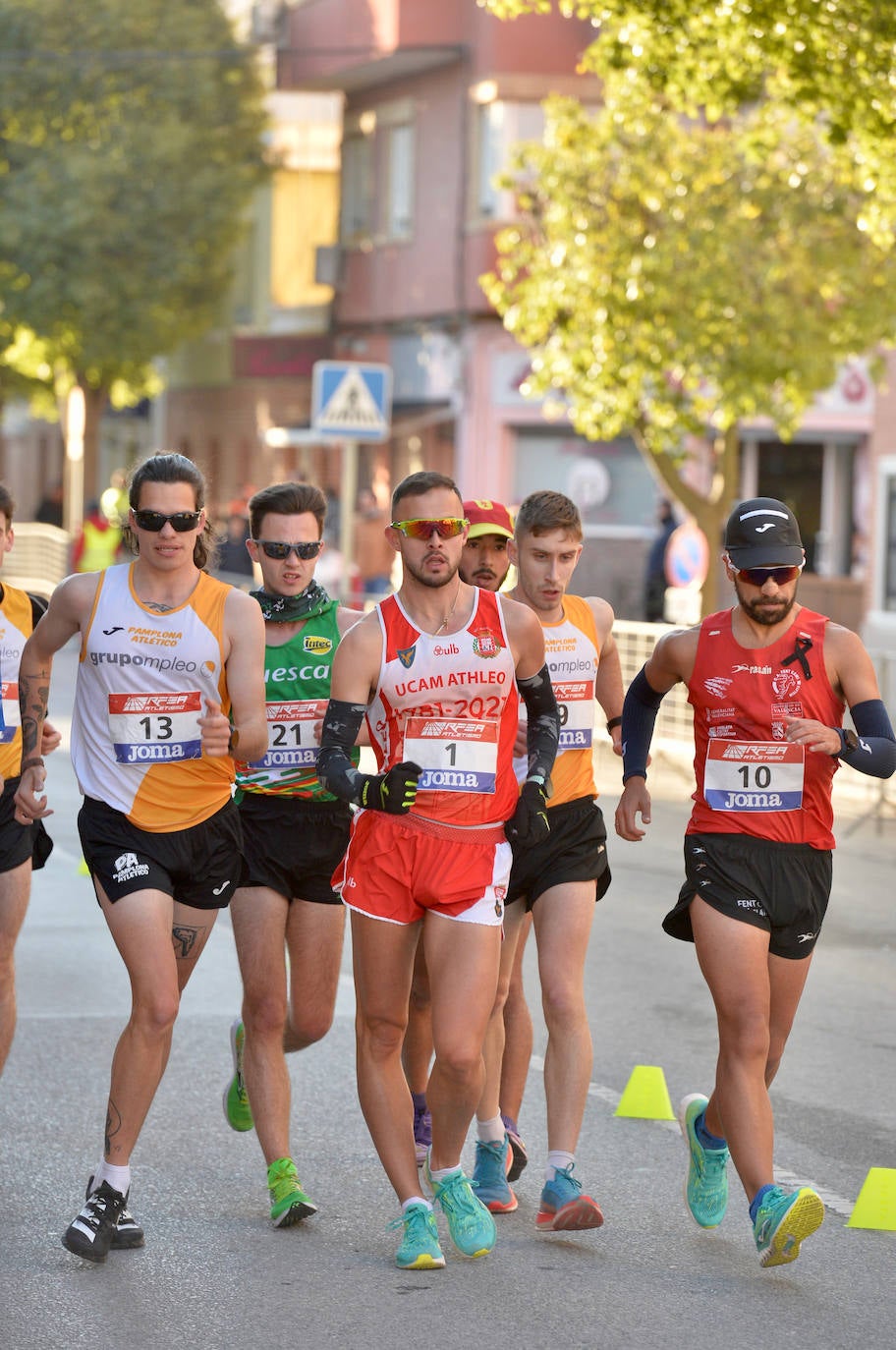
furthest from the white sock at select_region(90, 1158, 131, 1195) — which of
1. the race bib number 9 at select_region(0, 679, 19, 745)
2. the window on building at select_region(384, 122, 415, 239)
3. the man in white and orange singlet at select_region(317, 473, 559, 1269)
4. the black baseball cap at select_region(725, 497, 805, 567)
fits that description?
the window on building at select_region(384, 122, 415, 239)

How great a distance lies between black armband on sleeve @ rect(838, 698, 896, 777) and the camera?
20.6 feet

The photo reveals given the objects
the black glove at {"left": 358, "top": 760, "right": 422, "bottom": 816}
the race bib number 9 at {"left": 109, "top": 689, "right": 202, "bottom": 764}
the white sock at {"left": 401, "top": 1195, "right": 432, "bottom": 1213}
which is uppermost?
the race bib number 9 at {"left": 109, "top": 689, "right": 202, "bottom": 764}

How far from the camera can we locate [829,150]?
82.6 ft

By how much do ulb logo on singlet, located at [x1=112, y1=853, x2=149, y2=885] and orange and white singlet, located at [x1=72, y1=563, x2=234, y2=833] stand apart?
89mm

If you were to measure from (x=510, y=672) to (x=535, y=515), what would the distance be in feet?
3.01

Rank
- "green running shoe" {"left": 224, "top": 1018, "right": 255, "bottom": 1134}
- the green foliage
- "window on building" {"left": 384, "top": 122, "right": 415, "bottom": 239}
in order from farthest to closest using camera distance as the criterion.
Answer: the green foliage, "window on building" {"left": 384, "top": 122, "right": 415, "bottom": 239}, "green running shoe" {"left": 224, "top": 1018, "right": 255, "bottom": 1134}

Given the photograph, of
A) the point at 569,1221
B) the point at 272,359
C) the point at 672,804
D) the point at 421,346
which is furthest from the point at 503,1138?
the point at 272,359

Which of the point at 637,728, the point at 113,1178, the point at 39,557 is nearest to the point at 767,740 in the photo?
the point at 637,728

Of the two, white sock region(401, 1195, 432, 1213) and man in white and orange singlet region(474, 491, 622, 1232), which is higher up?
man in white and orange singlet region(474, 491, 622, 1232)

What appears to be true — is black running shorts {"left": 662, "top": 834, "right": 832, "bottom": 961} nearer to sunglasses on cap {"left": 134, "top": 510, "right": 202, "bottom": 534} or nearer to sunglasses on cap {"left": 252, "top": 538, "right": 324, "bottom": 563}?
sunglasses on cap {"left": 252, "top": 538, "right": 324, "bottom": 563}

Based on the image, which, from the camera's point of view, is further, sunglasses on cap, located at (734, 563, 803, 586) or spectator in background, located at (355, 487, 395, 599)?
spectator in background, located at (355, 487, 395, 599)

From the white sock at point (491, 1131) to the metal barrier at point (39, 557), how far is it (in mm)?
28082

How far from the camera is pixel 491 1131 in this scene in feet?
22.4

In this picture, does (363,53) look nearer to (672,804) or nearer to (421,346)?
(421,346)
